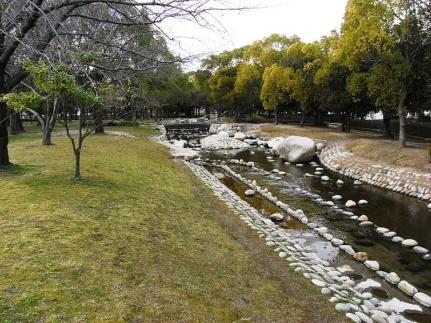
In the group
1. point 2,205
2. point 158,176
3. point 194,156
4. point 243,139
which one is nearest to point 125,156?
point 158,176

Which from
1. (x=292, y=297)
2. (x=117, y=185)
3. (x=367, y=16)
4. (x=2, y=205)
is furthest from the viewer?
(x=367, y=16)

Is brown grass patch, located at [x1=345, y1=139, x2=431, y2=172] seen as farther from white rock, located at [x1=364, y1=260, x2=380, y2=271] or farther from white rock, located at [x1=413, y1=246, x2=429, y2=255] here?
white rock, located at [x1=364, y1=260, x2=380, y2=271]

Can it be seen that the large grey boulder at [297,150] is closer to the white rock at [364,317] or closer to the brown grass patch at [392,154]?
the brown grass patch at [392,154]

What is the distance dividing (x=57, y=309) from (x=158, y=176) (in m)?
11.5

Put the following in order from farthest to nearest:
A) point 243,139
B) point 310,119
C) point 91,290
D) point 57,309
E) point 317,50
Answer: point 310,119 → point 317,50 → point 243,139 → point 91,290 → point 57,309

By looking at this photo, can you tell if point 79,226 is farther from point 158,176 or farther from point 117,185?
point 158,176

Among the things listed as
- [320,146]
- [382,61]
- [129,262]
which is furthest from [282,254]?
[320,146]

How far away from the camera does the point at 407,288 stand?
26.8ft

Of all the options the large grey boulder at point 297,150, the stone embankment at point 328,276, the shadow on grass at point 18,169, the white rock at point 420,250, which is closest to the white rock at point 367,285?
the stone embankment at point 328,276

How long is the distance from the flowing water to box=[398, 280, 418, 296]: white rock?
133mm

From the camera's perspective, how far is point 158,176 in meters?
16.2

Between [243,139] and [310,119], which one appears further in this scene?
[310,119]

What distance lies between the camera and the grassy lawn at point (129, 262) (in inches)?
206

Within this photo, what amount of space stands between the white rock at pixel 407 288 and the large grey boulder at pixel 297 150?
18460 millimetres
